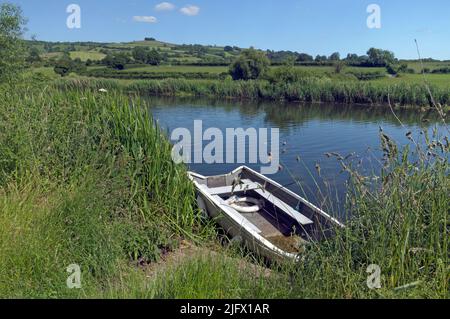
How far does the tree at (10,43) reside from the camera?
18.3 metres

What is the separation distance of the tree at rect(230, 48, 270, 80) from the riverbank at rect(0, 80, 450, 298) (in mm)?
55323

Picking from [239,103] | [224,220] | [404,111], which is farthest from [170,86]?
[224,220]

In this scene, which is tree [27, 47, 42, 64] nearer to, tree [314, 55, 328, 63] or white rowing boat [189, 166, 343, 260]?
white rowing boat [189, 166, 343, 260]

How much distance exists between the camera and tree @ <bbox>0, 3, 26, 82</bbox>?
1830 centimetres

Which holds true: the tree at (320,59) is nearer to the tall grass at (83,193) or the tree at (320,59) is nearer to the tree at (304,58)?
the tree at (304,58)

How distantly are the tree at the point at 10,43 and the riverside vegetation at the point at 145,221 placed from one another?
13800 mm

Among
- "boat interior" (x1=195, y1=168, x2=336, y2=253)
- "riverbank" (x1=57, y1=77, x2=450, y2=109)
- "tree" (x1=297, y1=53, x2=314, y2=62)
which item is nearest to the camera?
"boat interior" (x1=195, y1=168, x2=336, y2=253)

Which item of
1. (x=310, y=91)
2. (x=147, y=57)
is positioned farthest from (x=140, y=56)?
(x=310, y=91)

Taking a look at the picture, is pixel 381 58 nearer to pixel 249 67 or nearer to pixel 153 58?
pixel 249 67

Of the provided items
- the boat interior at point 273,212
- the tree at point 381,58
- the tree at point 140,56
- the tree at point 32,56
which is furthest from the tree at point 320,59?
the boat interior at point 273,212

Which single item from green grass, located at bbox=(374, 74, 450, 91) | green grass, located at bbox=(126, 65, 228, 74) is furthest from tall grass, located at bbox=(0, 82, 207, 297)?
green grass, located at bbox=(126, 65, 228, 74)

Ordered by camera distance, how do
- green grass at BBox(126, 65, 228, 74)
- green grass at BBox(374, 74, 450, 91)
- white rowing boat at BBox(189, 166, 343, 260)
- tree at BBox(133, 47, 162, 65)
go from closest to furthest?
1. white rowing boat at BBox(189, 166, 343, 260)
2. green grass at BBox(374, 74, 450, 91)
3. green grass at BBox(126, 65, 228, 74)
4. tree at BBox(133, 47, 162, 65)

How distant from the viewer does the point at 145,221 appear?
5426 millimetres
